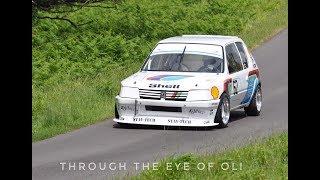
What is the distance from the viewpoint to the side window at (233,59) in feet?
63.6

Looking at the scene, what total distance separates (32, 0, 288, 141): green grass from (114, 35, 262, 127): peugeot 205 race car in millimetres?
1331

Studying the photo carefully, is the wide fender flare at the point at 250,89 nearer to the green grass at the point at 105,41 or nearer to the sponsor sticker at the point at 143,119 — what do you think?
the sponsor sticker at the point at 143,119

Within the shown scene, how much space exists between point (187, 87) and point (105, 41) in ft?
55.4

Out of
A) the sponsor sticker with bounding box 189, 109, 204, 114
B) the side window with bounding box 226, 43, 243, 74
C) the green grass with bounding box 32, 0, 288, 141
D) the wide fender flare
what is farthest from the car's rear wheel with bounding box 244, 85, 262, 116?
the green grass with bounding box 32, 0, 288, 141

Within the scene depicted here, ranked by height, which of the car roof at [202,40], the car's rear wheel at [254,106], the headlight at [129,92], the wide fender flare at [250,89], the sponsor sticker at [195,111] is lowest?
the car's rear wheel at [254,106]

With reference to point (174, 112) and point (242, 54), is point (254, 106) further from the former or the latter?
point (174, 112)

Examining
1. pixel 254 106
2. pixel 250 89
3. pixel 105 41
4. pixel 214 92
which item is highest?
pixel 214 92

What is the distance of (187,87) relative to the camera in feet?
57.8

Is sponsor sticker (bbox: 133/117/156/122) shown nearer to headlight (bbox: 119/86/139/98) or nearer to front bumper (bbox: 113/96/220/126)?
front bumper (bbox: 113/96/220/126)

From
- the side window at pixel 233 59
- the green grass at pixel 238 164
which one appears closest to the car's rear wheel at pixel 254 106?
the side window at pixel 233 59

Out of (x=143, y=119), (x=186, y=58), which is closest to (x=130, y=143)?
(x=143, y=119)

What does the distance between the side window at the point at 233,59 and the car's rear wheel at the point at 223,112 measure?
1.15 meters
